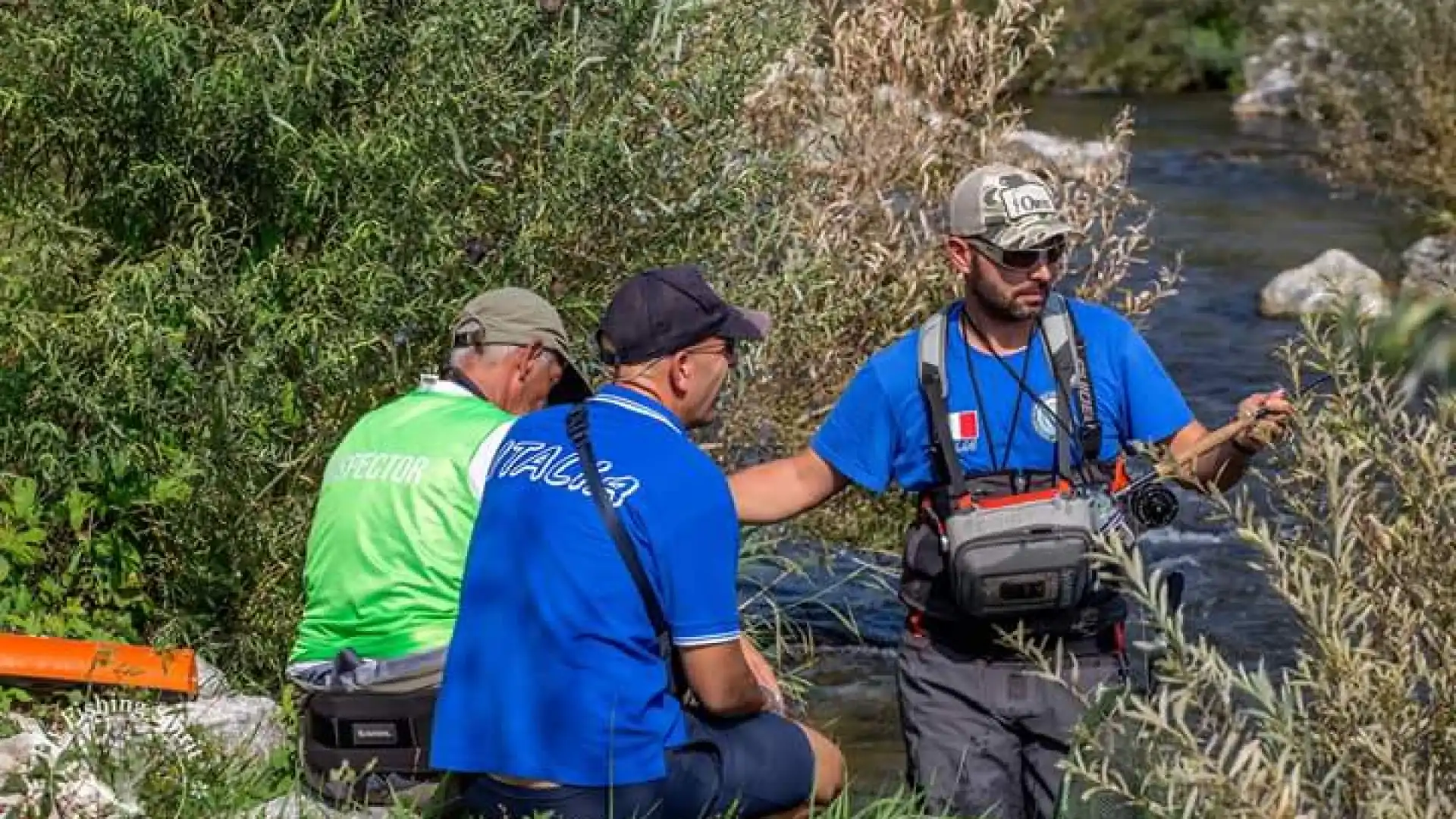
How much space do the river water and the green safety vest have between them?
1659 mm

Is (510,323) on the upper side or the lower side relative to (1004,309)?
lower

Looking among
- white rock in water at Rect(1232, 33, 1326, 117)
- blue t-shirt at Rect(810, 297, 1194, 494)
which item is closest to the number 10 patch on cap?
blue t-shirt at Rect(810, 297, 1194, 494)

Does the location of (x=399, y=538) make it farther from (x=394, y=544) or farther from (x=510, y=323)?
(x=510, y=323)

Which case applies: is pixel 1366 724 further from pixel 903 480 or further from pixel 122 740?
pixel 122 740

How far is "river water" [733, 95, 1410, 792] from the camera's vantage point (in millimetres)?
8227

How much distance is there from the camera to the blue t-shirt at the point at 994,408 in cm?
497

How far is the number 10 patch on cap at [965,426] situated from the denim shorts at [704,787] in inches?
28.1

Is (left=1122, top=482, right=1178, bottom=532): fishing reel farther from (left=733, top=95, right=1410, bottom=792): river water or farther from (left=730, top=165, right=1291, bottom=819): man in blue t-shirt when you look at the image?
(left=733, top=95, right=1410, bottom=792): river water

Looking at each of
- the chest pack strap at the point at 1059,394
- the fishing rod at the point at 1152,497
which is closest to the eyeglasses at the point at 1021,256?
the chest pack strap at the point at 1059,394

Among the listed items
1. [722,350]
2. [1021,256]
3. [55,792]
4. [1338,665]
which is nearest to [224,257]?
[55,792]

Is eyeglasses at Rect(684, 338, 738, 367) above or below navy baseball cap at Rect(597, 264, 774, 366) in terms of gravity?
below

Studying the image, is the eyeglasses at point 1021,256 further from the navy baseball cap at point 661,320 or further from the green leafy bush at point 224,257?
the green leafy bush at point 224,257

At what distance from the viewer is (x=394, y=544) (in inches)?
205

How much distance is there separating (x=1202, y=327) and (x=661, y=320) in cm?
1082
